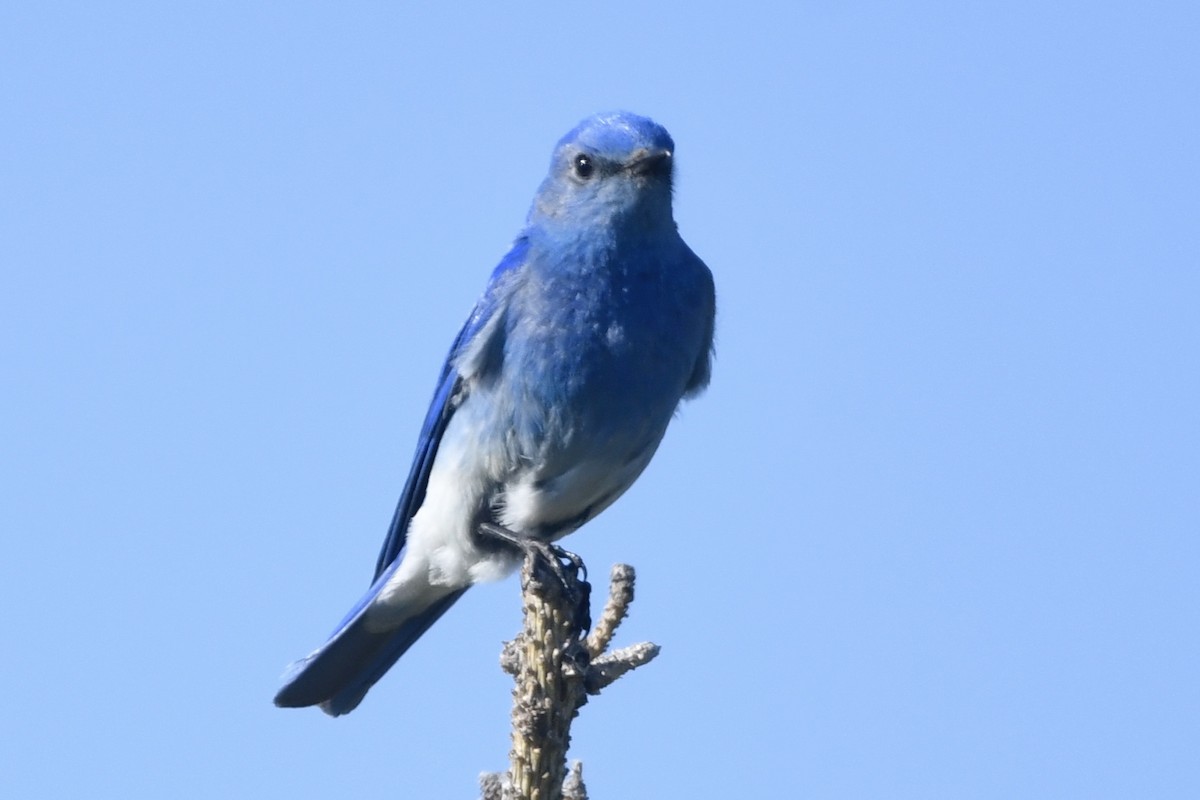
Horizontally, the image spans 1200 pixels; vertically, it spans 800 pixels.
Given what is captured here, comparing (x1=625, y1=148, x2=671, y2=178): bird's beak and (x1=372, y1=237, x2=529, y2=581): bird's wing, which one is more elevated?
(x1=625, y1=148, x2=671, y2=178): bird's beak

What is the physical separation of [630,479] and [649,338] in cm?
66

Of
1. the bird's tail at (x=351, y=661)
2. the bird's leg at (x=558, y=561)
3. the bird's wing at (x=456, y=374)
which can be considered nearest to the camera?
the bird's leg at (x=558, y=561)

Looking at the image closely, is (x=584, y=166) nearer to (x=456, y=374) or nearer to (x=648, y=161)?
(x=648, y=161)

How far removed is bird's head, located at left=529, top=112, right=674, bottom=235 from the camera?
6.19 m

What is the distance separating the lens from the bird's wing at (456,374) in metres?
6.17

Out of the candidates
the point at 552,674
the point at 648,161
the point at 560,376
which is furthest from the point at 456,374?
the point at 552,674

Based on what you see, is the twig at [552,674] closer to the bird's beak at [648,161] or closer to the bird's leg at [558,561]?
the bird's leg at [558,561]

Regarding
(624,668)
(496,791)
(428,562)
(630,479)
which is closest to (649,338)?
(630,479)

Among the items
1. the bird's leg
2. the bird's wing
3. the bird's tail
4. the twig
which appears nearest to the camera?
the twig

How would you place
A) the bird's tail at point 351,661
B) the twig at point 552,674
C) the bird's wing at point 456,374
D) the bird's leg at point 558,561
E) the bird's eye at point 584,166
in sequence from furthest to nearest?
the bird's tail at point 351,661, the bird's eye at point 584,166, the bird's wing at point 456,374, the bird's leg at point 558,561, the twig at point 552,674

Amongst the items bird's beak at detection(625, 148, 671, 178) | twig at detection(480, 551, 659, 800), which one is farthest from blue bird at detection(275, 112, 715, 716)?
twig at detection(480, 551, 659, 800)

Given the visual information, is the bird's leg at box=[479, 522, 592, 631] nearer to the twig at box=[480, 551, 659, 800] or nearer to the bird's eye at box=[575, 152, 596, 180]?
the twig at box=[480, 551, 659, 800]

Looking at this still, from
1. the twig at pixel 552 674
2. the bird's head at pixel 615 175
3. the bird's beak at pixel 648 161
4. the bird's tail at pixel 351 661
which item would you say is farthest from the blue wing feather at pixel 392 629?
the twig at pixel 552 674

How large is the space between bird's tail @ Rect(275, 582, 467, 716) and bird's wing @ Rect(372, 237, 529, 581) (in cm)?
24
